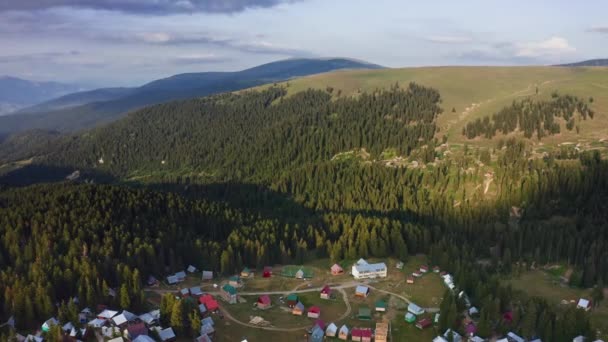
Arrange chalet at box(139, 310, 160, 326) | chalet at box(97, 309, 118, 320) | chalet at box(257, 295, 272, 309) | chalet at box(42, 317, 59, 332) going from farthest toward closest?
1. chalet at box(257, 295, 272, 309)
2. chalet at box(139, 310, 160, 326)
3. chalet at box(97, 309, 118, 320)
4. chalet at box(42, 317, 59, 332)

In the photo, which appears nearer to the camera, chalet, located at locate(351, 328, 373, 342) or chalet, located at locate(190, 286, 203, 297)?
chalet, located at locate(351, 328, 373, 342)

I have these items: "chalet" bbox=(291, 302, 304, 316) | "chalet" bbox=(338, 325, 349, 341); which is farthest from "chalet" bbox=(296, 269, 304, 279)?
"chalet" bbox=(338, 325, 349, 341)

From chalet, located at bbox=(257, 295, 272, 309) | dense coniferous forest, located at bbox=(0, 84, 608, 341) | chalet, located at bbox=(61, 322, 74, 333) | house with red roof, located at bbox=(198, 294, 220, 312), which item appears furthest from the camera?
chalet, located at bbox=(257, 295, 272, 309)

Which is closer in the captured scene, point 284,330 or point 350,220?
point 284,330

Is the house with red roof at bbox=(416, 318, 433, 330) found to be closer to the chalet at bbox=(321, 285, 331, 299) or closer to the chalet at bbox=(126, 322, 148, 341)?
the chalet at bbox=(321, 285, 331, 299)

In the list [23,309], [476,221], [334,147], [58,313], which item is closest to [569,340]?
[476,221]

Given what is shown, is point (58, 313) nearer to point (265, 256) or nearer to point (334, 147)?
point (265, 256)
